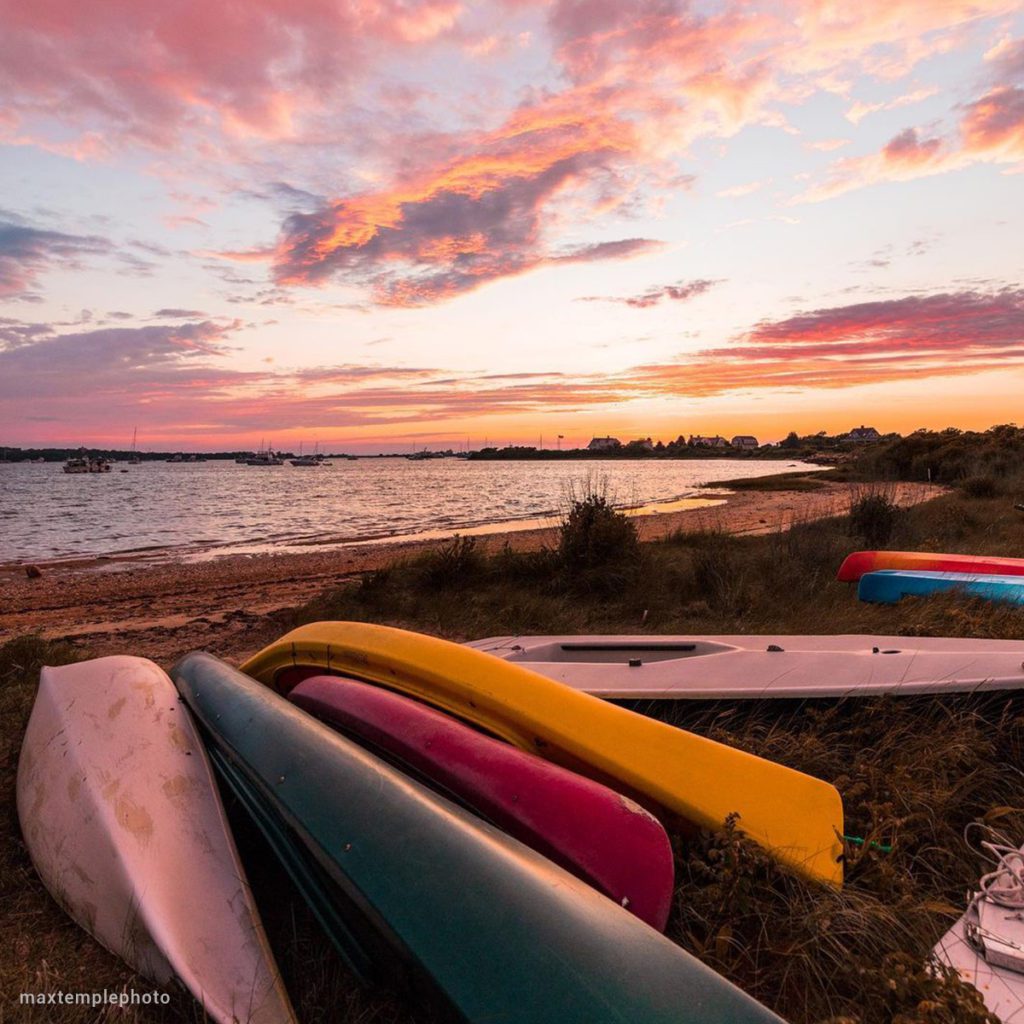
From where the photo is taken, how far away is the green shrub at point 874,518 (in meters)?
9.59

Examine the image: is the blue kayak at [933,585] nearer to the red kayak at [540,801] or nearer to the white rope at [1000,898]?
the white rope at [1000,898]

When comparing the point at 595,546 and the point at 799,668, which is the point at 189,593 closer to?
the point at 595,546

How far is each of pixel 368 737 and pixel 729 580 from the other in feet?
17.3

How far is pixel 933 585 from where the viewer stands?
5641 millimetres

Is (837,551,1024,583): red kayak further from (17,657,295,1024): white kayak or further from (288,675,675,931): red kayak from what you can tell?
(17,657,295,1024): white kayak

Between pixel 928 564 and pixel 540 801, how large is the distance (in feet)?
18.9

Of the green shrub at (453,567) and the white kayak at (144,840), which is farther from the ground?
the white kayak at (144,840)

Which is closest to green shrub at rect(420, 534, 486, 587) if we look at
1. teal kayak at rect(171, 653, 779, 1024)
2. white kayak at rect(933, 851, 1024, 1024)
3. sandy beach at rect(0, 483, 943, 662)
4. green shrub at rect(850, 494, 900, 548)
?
sandy beach at rect(0, 483, 943, 662)

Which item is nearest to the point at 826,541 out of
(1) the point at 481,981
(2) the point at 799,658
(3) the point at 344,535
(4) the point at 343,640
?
(2) the point at 799,658

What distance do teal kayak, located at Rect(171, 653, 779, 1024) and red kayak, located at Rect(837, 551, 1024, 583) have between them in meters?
5.92

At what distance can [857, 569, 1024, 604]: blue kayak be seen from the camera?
5305 mm

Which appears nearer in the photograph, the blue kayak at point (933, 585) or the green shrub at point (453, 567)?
the blue kayak at point (933, 585)

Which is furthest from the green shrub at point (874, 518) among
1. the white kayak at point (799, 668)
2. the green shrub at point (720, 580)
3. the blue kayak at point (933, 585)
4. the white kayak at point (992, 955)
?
the white kayak at point (992, 955)

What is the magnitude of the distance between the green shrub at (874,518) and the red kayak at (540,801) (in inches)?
347
